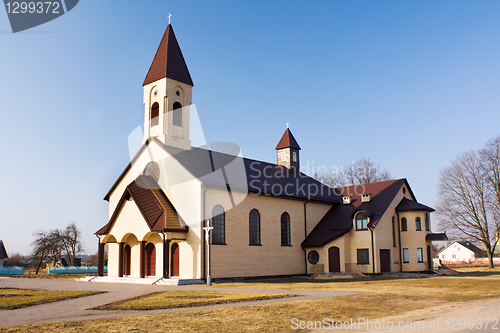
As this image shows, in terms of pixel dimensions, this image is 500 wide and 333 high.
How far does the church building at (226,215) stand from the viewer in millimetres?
27656

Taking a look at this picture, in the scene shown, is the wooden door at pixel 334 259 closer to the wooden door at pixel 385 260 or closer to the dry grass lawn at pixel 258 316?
the wooden door at pixel 385 260

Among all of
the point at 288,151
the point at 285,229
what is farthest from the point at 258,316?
the point at 288,151

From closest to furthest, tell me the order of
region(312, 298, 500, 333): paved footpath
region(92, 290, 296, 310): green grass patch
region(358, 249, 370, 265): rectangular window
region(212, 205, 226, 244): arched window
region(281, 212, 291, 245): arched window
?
1. region(312, 298, 500, 333): paved footpath
2. region(92, 290, 296, 310): green grass patch
3. region(212, 205, 226, 244): arched window
4. region(358, 249, 370, 265): rectangular window
5. region(281, 212, 291, 245): arched window

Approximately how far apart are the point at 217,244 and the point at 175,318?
55.0 feet

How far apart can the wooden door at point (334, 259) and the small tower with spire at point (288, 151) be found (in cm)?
993

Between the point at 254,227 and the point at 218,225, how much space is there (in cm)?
377

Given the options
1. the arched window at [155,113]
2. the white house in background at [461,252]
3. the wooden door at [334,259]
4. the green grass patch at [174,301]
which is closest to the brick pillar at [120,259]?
the arched window at [155,113]

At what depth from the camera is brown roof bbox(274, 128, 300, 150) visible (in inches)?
1636

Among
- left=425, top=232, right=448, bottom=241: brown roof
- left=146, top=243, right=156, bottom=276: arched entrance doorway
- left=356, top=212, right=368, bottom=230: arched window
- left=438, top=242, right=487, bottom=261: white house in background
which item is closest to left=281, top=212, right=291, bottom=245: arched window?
left=356, top=212, right=368, bottom=230: arched window

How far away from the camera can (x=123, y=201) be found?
95.2 ft

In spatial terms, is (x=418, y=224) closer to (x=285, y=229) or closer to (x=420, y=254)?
(x=420, y=254)

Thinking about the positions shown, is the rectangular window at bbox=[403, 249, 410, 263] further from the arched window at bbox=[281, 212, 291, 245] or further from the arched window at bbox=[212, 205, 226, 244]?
the arched window at bbox=[212, 205, 226, 244]

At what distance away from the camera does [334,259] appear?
112ft

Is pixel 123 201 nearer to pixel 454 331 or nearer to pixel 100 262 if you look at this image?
pixel 100 262
